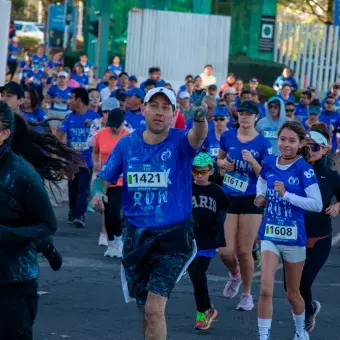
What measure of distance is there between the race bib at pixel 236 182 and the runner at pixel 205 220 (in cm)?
84

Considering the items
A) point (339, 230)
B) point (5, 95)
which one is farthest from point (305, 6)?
point (5, 95)

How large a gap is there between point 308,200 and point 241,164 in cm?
218

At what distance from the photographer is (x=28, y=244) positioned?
18.6 ft

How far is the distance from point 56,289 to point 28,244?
4.64m

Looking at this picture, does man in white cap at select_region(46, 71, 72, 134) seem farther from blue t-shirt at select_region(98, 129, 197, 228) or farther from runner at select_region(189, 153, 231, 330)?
blue t-shirt at select_region(98, 129, 197, 228)

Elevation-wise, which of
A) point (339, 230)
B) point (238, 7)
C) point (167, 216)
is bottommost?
point (339, 230)

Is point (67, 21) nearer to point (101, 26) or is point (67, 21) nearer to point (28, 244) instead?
point (101, 26)

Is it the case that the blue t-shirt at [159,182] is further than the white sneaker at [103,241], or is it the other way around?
the white sneaker at [103,241]

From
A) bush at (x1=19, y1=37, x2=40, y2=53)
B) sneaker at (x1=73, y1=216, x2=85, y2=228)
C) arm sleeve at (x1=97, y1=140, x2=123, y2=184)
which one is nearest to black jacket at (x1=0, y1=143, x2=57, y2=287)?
arm sleeve at (x1=97, y1=140, x2=123, y2=184)

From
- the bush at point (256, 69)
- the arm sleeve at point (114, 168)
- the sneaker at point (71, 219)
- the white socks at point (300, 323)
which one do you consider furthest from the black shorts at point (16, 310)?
the bush at point (256, 69)

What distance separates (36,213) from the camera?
5.64m

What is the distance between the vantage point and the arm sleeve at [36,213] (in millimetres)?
5559

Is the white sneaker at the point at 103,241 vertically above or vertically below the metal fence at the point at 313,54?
below

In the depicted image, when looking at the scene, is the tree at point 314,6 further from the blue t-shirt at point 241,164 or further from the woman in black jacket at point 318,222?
the woman in black jacket at point 318,222
